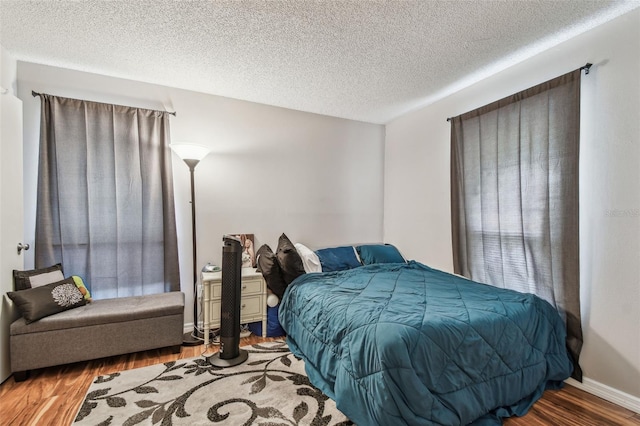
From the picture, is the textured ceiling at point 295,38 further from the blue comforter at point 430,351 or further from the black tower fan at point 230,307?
the blue comforter at point 430,351

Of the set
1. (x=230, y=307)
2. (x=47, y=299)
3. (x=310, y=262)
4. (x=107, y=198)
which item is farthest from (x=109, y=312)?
(x=310, y=262)

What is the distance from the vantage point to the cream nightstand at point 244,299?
110 inches

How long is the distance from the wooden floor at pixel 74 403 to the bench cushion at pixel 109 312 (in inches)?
14.2

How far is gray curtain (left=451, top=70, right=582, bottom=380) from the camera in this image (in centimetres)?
221

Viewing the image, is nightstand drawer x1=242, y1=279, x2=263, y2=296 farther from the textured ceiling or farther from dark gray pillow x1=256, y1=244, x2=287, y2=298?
the textured ceiling

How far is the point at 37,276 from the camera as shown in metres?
2.33

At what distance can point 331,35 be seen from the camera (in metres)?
2.19

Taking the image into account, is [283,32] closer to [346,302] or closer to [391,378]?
[346,302]

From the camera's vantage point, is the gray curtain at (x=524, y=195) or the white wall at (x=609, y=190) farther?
the gray curtain at (x=524, y=195)

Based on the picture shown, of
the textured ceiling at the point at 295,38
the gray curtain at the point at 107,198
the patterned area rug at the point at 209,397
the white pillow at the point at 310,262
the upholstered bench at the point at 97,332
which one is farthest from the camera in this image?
the white pillow at the point at 310,262

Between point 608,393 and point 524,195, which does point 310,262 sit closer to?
point 524,195

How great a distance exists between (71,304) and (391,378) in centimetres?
247

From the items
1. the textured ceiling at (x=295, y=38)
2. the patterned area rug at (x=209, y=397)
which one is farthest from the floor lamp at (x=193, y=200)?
the textured ceiling at (x=295, y=38)

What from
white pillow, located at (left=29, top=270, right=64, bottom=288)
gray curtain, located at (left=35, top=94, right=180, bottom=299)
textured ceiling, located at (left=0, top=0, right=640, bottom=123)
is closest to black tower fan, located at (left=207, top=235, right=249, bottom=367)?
gray curtain, located at (left=35, top=94, right=180, bottom=299)
